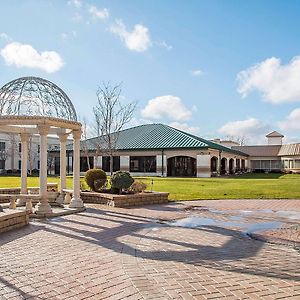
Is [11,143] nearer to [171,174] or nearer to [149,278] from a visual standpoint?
[171,174]

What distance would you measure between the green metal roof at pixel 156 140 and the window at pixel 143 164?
1566 millimetres

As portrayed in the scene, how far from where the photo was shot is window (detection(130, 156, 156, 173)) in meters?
45.5

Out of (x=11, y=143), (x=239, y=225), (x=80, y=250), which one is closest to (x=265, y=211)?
(x=239, y=225)

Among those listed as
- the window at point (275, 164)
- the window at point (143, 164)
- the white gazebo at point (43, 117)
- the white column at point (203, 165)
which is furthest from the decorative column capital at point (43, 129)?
the window at point (275, 164)

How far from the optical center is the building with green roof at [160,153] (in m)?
42.0

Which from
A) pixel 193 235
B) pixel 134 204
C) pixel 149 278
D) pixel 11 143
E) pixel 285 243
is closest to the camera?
pixel 149 278

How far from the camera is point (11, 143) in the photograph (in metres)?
57.7

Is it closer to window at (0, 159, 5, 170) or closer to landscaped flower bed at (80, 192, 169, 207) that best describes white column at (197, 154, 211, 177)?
landscaped flower bed at (80, 192, 169, 207)

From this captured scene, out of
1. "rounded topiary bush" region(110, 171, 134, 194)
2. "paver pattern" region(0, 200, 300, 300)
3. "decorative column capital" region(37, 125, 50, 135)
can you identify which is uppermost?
"decorative column capital" region(37, 125, 50, 135)

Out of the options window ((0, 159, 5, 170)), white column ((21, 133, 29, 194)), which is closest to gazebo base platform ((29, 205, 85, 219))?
white column ((21, 133, 29, 194))

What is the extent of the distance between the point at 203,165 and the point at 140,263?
3562cm

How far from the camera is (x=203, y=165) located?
4169 cm

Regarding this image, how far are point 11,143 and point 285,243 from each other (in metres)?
55.0

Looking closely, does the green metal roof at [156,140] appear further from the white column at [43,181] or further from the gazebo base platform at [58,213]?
the white column at [43,181]
